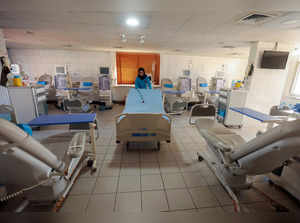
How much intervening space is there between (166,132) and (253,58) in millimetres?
3378

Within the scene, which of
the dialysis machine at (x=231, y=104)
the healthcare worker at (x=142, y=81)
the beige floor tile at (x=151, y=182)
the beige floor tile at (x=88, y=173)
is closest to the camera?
the beige floor tile at (x=151, y=182)

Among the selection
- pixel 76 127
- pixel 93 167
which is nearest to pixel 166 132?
pixel 93 167

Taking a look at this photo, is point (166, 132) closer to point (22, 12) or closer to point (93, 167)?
point (93, 167)

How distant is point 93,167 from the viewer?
2156 millimetres

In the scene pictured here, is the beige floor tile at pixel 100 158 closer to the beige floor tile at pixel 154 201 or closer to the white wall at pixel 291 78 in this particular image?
the beige floor tile at pixel 154 201

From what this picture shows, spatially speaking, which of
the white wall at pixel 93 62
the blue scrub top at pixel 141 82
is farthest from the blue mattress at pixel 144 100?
the white wall at pixel 93 62

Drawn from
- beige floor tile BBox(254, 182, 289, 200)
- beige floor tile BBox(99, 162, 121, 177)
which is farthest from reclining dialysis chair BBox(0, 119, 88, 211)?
beige floor tile BBox(254, 182, 289, 200)

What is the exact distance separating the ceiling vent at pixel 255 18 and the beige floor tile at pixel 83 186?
10.6ft

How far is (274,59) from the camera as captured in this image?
370cm

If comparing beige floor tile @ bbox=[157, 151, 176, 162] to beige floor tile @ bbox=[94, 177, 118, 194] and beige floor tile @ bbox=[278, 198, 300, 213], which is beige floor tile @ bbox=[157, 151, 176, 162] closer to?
beige floor tile @ bbox=[94, 177, 118, 194]

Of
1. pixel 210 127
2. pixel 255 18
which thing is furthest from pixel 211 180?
pixel 255 18

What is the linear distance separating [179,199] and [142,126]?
1.19 metres

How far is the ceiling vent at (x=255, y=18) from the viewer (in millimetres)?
1972

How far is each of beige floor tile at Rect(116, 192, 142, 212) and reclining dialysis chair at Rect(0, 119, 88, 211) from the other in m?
0.63
